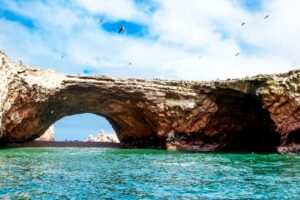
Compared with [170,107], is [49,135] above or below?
below

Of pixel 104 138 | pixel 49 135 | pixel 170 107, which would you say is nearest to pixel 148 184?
pixel 170 107

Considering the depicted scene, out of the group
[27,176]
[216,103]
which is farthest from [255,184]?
[216,103]

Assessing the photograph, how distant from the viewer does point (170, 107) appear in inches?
1694

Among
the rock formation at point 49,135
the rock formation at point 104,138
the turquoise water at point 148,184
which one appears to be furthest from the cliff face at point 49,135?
the turquoise water at point 148,184

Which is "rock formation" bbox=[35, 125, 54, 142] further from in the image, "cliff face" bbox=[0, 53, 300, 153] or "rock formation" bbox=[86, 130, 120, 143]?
"cliff face" bbox=[0, 53, 300, 153]

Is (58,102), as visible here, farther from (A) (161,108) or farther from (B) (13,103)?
(A) (161,108)

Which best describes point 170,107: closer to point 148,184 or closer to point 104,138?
point 148,184

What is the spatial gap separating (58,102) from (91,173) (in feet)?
84.3

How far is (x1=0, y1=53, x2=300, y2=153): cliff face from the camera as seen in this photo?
37.4 metres

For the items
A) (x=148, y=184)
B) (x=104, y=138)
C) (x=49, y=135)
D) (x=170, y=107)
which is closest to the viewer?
(x=148, y=184)

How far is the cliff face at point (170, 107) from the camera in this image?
3738 cm

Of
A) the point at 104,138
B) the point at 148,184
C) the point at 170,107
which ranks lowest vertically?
the point at 148,184

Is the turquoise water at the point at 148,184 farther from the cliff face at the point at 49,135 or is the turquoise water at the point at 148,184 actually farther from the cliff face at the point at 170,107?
the cliff face at the point at 49,135

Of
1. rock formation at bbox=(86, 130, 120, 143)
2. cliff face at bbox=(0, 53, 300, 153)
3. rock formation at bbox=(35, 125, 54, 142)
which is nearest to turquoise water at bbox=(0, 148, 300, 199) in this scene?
cliff face at bbox=(0, 53, 300, 153)
